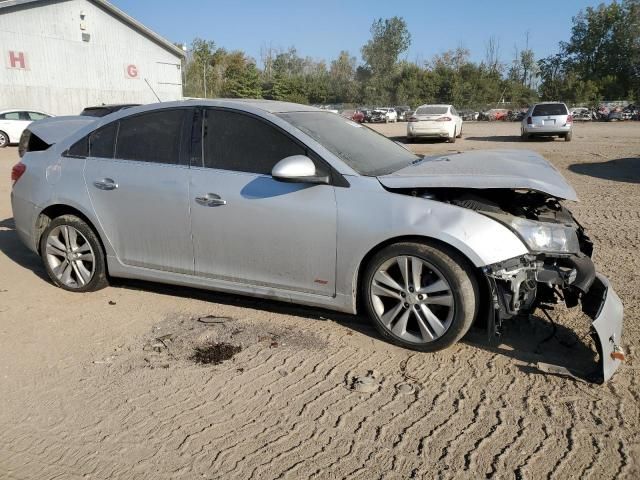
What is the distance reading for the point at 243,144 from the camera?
427cm

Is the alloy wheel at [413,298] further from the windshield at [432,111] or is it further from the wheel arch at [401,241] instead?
the windshield at [432,111]

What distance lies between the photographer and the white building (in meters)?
29.4

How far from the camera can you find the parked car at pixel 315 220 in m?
3.62

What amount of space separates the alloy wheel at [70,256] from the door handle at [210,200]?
1278 millimetres

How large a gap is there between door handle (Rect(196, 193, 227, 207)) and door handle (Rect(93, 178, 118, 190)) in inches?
34.2

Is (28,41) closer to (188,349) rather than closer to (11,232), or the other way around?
(11,232)

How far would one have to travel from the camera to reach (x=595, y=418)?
9.87ft

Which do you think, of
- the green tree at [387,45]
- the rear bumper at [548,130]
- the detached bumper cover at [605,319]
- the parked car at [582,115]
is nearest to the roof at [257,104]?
the detached bumper cover at [605,319]

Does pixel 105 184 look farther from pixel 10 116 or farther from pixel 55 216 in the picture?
pixel 10 116

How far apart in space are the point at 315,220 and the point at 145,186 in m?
1.51

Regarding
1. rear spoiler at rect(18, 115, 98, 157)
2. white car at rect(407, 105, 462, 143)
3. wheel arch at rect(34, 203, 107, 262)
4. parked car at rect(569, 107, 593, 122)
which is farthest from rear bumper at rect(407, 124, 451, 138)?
parked car at rect(569, 107, 593, 122)

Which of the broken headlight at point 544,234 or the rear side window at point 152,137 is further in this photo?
the rear side window at point 152,137

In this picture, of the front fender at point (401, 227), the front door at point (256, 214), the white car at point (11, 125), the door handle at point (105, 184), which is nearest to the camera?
the front fender at point (401, 227)

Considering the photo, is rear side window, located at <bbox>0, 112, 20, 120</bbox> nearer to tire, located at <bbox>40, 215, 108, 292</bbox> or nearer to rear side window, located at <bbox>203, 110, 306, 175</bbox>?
tire, located at <bbox>40, 215, 108, 292</bbox>
